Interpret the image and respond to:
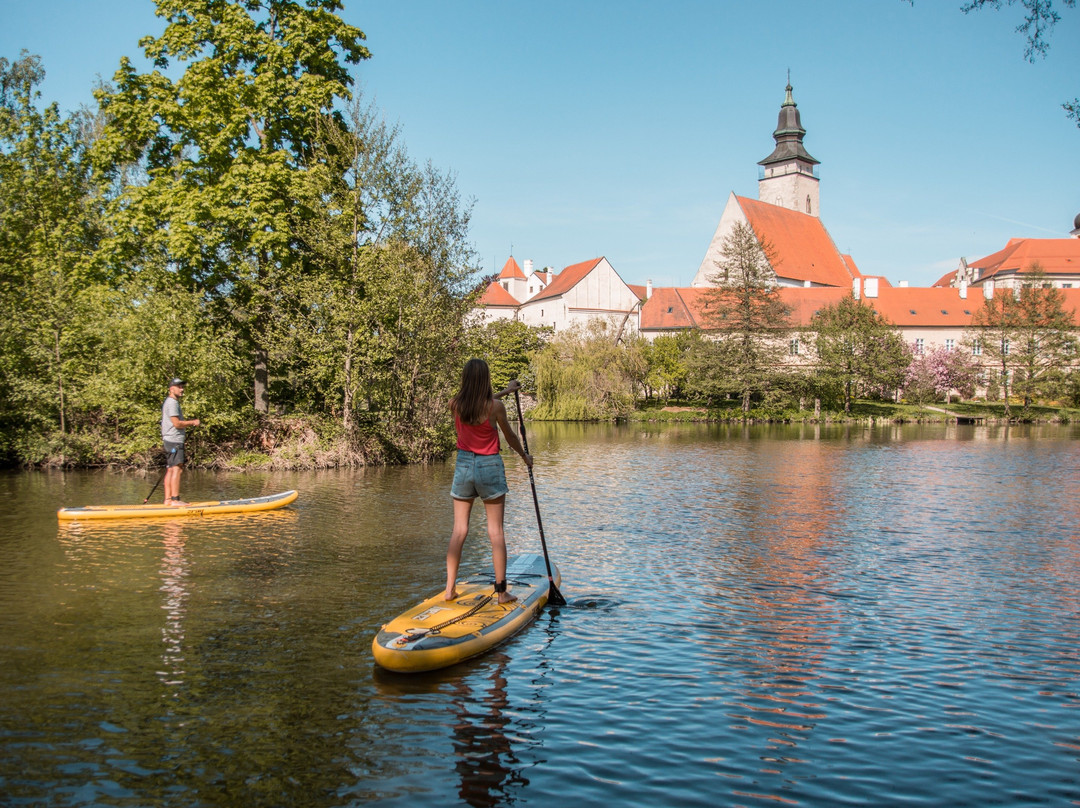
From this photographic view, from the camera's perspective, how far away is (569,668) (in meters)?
7.05

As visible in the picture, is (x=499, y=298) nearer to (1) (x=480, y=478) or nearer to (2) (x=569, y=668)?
(1) (x=480, y=478)

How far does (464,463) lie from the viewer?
8.05m

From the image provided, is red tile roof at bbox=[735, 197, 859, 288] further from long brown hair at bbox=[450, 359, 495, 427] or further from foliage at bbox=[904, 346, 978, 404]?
long brown hair at bbox=[450, 359, 495, 427]

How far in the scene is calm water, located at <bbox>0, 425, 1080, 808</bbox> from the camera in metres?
5.02

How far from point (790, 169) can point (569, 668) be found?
102112 mm

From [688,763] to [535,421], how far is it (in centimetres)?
5194

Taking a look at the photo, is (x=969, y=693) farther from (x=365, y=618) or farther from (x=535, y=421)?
(x=535, y=421)

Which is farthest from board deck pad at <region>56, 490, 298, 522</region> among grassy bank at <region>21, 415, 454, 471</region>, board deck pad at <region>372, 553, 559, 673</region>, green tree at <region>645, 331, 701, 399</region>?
green tree at <region>645, 331, 701, 399</region>

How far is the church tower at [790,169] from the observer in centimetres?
9919

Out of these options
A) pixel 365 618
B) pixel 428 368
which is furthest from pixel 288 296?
pixel 365 618

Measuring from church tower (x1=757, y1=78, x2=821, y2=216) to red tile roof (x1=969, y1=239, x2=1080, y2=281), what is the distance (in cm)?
2367

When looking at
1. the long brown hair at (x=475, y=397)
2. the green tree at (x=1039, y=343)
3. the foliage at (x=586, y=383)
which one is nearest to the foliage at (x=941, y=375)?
the green tree at (x=1039, y=343)

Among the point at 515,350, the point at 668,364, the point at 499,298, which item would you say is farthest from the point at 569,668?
the point at 499,298

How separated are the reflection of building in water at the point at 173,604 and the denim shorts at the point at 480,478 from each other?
2808 millimetres
